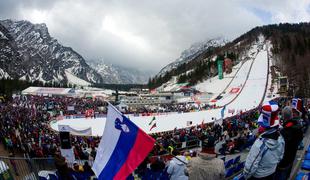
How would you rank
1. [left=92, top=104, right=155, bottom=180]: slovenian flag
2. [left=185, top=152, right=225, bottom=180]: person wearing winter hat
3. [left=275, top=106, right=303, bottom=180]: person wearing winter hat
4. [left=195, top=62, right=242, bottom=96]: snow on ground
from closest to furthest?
1. [left=185, top=152, right=225, bottom=180]: person wearing winter hat
2. [left=92, top=104, right=155, bottom=180]: slovenian flag
3. [left=275, top=106, right=303, bottom=180]: person wearing winter hat
4. [left=195, top=62, right=242, bottom=96]: snow on ground

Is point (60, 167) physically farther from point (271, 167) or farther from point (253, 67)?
point (253, 67)

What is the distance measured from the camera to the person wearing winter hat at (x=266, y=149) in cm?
391

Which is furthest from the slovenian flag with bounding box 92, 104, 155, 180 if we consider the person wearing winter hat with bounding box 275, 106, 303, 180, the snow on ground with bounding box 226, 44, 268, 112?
the snow on ground with bounding box 226, 44, 268, 112

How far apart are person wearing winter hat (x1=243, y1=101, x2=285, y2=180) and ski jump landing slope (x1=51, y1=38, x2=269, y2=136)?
27427 millimetres

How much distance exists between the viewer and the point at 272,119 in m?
4.01

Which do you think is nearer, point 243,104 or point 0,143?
point 0,143

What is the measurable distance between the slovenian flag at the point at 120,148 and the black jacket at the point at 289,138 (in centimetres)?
231

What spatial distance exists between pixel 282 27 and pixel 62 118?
167m

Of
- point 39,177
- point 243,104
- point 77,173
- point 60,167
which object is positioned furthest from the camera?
point 243,104

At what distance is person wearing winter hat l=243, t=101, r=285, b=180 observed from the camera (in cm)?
391

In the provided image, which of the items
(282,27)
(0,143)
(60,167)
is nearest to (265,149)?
(60,167)

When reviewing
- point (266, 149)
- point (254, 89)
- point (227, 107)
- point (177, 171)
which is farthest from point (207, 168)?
point (254, 89)

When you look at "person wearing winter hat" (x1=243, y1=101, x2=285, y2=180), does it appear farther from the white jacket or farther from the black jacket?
the white jacket

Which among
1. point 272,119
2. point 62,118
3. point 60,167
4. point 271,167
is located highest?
point 272,119
